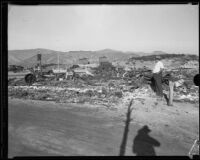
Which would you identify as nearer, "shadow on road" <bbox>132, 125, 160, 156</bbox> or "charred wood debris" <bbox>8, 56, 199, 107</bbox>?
"shadow on road" <bbox>132, 125, 160, 156</bbox>

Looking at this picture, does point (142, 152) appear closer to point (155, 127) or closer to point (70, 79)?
point (155, 127)

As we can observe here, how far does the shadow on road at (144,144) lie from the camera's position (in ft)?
15.9

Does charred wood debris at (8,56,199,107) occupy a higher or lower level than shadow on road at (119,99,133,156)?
higher

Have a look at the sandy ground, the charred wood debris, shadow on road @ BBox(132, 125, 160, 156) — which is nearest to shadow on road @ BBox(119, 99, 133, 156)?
the sandy ground

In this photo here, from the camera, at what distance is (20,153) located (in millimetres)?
4668

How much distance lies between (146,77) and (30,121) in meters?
10.8

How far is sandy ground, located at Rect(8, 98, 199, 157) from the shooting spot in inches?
194

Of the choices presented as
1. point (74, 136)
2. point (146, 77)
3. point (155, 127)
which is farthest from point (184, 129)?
point (146, 77)

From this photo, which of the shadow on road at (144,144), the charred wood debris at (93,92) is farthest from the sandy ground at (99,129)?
the charred wood debris at (93,92)

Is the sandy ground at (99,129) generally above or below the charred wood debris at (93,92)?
below

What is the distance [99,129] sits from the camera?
20.3ft

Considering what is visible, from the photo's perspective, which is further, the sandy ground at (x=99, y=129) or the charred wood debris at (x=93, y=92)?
the charred wood debris at (x=93, y=92)

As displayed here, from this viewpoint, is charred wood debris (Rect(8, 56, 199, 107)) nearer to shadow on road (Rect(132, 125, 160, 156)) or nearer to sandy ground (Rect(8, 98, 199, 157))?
sandy ground (Rect(8, 98, 199, 157))

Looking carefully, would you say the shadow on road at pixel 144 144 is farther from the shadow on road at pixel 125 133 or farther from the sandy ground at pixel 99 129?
the shadow on road at pixel 125 133
